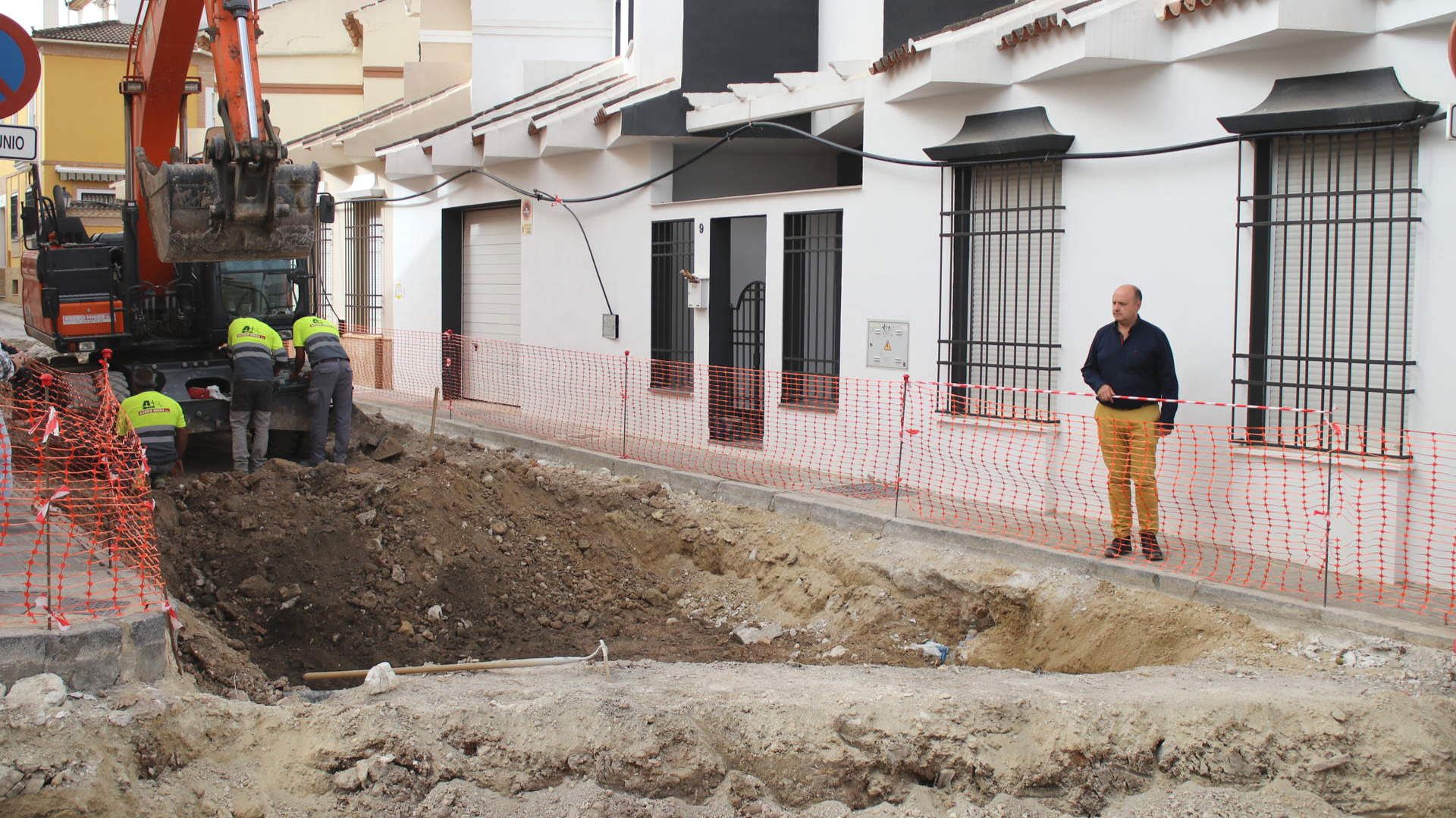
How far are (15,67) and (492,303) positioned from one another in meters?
10.5

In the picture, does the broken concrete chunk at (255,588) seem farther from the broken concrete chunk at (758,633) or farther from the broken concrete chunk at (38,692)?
the broken concrete chunk at (758,633)

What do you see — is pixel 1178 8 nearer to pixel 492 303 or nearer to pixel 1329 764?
pixel 1329 764

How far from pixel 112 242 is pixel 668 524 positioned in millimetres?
6140

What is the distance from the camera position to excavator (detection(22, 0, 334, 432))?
8.12 m

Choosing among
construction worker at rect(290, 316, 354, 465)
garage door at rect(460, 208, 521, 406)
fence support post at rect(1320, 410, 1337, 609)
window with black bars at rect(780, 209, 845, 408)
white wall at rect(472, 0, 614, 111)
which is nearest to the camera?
fence support post at rect(1320, 410, 1337, 609)

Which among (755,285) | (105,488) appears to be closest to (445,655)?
(105,488)

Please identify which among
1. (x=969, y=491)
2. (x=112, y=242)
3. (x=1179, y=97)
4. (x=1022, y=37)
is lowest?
(x=969, y=491)

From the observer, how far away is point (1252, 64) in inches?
320

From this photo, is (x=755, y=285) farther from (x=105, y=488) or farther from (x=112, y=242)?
(x=105, y=488)

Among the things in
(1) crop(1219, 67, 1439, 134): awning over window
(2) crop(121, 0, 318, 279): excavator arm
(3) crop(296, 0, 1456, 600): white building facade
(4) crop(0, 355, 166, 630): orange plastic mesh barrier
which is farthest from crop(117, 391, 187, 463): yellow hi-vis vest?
(1) crop(1219, 67, 1439, 134): awning over window

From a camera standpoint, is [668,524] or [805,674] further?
[668,524]

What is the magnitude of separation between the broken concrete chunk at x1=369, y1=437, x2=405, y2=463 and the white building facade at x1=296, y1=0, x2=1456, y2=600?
2.76 metres

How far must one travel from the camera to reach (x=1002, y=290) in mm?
9945

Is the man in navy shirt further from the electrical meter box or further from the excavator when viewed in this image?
the excavator
